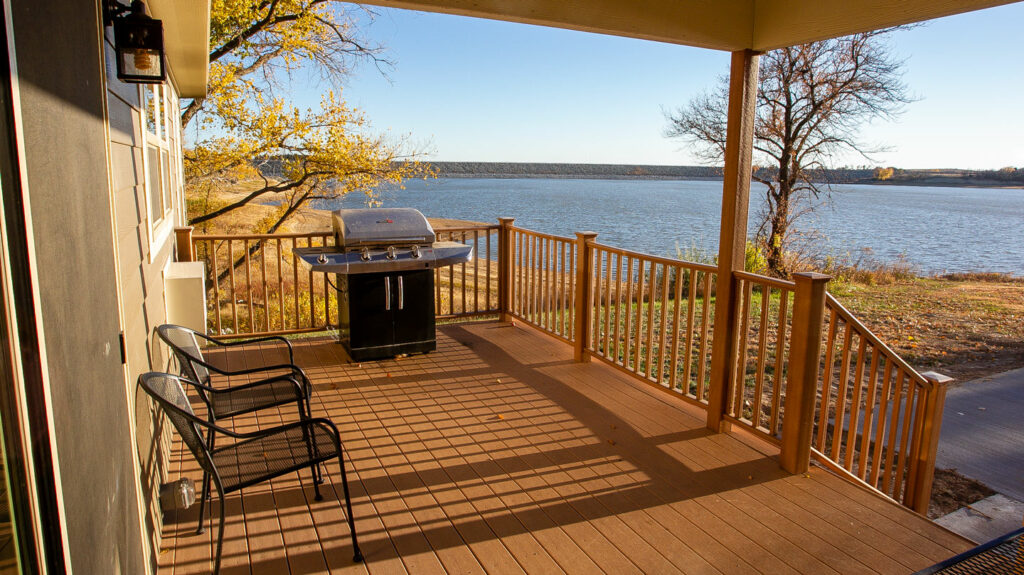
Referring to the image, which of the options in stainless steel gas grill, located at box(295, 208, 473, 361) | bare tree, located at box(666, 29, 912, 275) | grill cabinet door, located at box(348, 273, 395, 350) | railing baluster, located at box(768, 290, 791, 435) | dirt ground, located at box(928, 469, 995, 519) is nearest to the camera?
railing baluster, located at box(768, 290, 791, 435)

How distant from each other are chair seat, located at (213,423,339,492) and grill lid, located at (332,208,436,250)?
230 centimetres

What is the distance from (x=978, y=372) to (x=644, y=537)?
5302 mm

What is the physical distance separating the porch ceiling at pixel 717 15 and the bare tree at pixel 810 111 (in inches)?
333

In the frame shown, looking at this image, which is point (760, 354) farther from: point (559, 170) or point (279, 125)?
point (559, 170)

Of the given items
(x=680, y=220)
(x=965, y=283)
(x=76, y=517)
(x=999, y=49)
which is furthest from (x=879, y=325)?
(x=680, y=220)

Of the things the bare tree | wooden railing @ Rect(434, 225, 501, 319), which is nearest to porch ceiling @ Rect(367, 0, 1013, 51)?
wooden railing @ Rect(434, 225, 501, 319)

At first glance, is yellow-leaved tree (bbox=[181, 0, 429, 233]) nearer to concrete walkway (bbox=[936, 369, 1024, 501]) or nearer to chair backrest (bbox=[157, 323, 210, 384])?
chair backrest (bbox=[157, 323, 210, 384])

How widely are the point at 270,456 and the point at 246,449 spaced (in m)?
0.17

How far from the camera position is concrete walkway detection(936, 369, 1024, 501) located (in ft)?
12.3

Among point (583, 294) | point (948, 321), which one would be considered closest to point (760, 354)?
point (583, 294)

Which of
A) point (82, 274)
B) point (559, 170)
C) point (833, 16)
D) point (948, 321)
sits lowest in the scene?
point (948, 321)

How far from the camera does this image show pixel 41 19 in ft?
3.40

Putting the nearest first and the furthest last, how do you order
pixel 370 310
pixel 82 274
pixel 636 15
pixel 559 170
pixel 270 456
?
pixel 82 274
pixel 270 456
pixel 636 15
pixel 370 310
pixel 559 170

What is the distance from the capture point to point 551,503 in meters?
2.94
